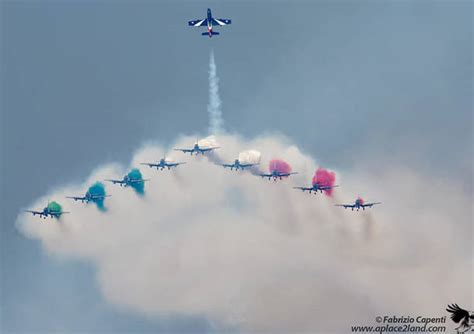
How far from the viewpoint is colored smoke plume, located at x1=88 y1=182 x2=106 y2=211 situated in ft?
526

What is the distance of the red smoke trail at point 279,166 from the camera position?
522 ft

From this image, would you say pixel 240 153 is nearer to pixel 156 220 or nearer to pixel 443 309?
pixel 156 220

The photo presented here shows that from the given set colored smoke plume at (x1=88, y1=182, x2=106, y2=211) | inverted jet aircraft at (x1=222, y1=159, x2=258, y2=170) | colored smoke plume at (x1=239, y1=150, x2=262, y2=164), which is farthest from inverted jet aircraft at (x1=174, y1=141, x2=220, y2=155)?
colored smoke plume at (x1=88, y1=182, x2=106, y2=211)

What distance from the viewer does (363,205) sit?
158000 mm

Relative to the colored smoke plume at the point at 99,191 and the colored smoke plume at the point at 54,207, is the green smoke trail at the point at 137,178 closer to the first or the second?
the colored smoke plume at the point at 99,191

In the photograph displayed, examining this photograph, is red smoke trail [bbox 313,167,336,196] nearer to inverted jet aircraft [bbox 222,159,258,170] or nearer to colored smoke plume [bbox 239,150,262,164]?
colored smoke plume [bbox 239,150,262,164]

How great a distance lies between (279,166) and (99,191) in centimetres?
1415

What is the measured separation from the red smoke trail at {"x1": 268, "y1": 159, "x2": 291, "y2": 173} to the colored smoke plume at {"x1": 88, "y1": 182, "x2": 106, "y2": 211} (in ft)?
43.4

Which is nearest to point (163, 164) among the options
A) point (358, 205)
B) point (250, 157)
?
point (250, 157)

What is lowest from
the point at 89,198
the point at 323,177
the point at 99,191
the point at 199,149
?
the point at 89,198

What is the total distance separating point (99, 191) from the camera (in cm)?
16062

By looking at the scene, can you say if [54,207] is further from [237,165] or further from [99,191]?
[237,165]

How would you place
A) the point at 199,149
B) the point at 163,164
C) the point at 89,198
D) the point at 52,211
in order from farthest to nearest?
the point at 163,164 → the point at 199,149 → the point at 52,211 → the point at 89,198

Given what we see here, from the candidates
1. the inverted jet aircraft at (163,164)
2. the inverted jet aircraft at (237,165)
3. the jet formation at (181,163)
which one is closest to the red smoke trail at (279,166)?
the jet formation at (181,163)
